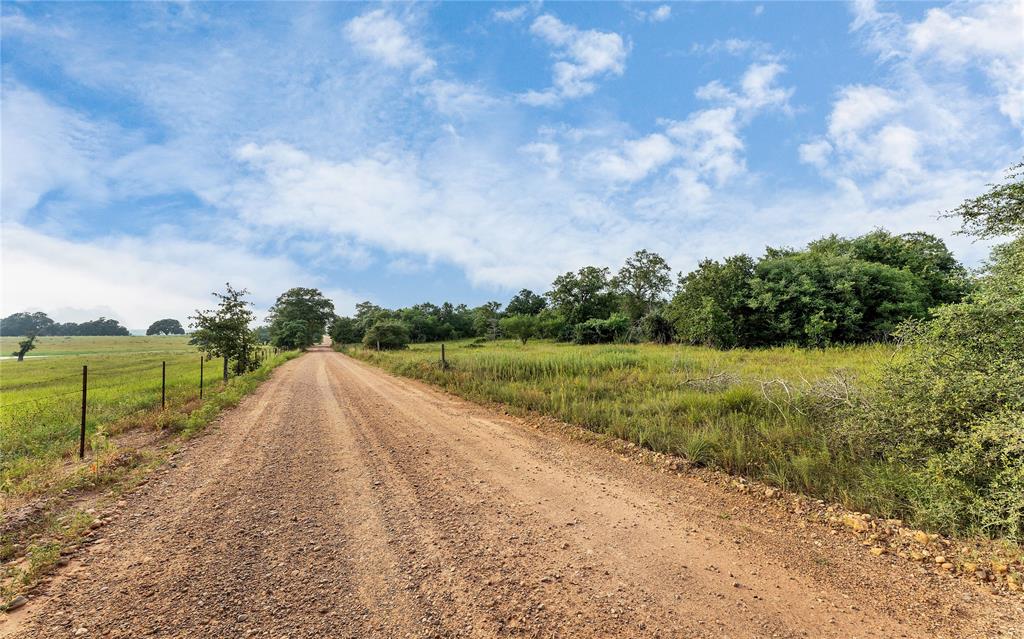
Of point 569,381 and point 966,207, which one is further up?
point 966,207

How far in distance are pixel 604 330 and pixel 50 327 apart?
107652 millimetres

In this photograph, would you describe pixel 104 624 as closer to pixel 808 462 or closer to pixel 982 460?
pixel 808 462

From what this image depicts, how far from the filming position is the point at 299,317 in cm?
7356

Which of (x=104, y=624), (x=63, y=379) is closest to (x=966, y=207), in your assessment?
(x=104, y=624)

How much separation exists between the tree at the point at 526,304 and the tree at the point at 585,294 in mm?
16975

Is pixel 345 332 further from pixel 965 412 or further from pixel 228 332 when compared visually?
pixel 965 412

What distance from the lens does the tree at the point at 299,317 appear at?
6144cm

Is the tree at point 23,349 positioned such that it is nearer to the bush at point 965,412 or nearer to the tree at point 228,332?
the tree at point 228,332

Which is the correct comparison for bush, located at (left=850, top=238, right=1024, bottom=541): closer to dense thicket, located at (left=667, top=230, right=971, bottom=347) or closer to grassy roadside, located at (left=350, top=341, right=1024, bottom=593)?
grassy roadside, located at (left=350, top=341, right=1024, bottom=593)

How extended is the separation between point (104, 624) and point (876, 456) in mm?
7603

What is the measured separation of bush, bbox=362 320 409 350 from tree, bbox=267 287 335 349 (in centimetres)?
1634

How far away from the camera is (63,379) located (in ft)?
70.6

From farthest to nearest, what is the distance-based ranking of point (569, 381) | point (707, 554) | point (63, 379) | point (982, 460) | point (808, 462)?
point (63, 379) → point (569, 381) → point (808, 462) → point (982, 460) → point (707, 554)

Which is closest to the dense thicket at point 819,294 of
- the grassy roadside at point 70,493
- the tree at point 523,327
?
the tree at point 523,327
